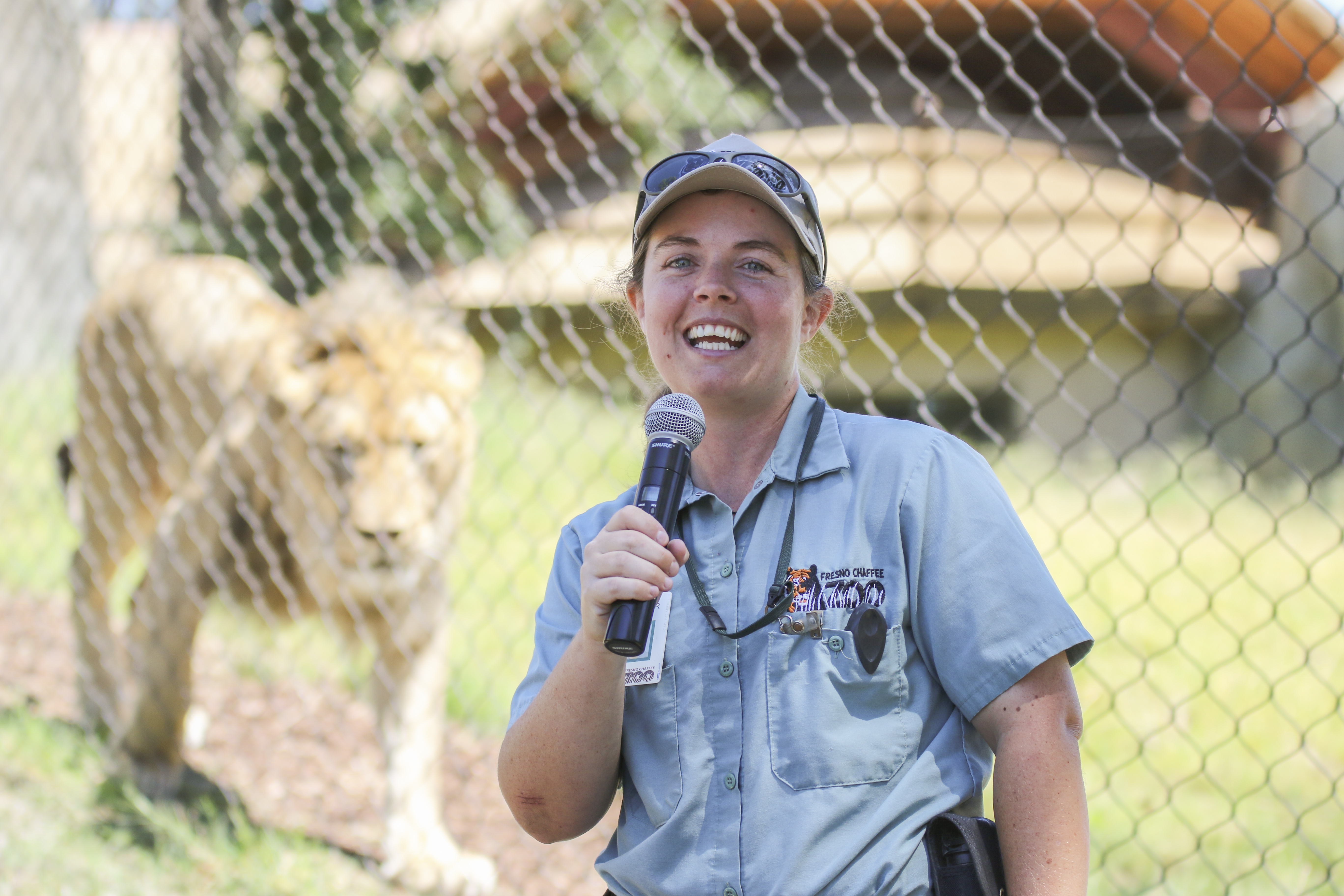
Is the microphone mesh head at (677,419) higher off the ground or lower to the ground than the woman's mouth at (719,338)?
lower

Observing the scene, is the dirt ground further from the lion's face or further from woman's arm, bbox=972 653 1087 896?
woman's arm, bbox=972 653 1087 896

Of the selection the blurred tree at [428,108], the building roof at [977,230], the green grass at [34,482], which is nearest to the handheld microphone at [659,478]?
the blurred tree at [428,108]

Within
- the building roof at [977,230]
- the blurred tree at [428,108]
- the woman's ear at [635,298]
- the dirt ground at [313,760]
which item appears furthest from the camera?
the building roof at [977,230]

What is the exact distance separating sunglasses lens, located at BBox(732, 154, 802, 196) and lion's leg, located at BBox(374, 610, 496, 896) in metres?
2.42

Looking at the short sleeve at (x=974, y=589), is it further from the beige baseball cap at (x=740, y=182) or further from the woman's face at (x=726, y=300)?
the beige baseball cap at (x=740, y=182)

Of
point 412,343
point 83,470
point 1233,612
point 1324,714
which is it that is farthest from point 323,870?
point 1233,612

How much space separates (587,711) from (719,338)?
53 centimetres

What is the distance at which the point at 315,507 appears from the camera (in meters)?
3.56

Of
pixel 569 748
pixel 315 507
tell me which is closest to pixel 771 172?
pixel 569 748

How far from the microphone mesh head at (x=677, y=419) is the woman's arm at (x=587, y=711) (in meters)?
0.12

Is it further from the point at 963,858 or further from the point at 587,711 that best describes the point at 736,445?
the point at 963,858

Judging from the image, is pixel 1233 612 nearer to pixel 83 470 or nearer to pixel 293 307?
pixel 293 307

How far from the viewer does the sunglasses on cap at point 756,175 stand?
148 centimetres

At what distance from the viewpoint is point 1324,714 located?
390cm
